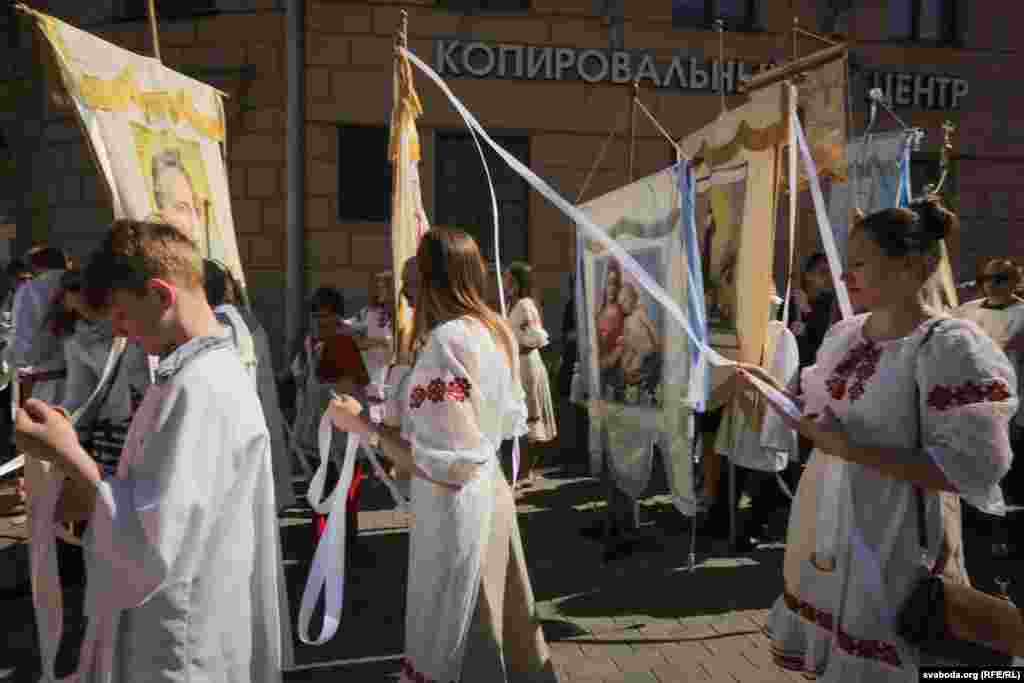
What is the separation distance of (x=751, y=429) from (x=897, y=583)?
295cm

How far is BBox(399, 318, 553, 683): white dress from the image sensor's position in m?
2.75

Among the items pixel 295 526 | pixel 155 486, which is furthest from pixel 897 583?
pixel 295 526

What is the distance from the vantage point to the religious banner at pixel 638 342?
15.3 feet

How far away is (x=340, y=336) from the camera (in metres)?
5.03

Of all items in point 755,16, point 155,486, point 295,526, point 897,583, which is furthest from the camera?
point 755,16

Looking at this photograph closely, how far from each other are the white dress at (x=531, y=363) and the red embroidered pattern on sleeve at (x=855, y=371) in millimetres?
4498

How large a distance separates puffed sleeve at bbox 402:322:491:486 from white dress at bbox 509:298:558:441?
4.19 metres

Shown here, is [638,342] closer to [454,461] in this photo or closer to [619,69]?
[454,461]

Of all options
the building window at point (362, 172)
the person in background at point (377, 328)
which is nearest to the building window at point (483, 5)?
the building window at point (362, 172)

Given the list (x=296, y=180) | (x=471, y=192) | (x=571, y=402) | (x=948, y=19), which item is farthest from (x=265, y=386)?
(x=948, y=19)

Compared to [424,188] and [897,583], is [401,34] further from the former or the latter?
[424,188]

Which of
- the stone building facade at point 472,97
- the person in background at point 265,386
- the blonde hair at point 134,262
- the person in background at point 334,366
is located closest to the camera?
the blonde hair at point 134,262

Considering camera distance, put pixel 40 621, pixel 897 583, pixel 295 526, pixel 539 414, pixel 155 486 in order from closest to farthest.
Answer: pixel 155 486 → pixel 40 621 → pixel 897 583 → pixel 295 526 → pixel 539 414

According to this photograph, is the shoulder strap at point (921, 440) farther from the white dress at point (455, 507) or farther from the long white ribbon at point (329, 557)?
the long white ribbon at point (329, 557)
